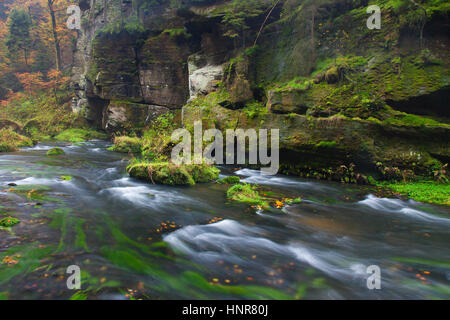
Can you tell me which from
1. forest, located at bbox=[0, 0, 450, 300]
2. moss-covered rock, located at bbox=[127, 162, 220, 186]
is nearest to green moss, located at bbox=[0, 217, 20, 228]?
forest, located at bbox=[0, 0, 450, 300]

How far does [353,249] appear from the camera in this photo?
14.1ft

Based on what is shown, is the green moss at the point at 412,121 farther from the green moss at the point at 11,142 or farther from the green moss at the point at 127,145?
the green moss at the point at 11,142

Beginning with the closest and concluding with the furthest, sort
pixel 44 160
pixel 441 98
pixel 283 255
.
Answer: pixel 283 255 < pixel 441 98 < pixel 44 160

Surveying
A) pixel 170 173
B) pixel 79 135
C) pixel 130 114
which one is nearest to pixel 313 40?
pixel 170 173

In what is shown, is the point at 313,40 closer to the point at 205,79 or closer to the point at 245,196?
the point at 205,79

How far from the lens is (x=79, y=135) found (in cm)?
2184

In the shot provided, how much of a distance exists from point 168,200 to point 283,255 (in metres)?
3.63

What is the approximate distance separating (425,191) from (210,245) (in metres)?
6.85

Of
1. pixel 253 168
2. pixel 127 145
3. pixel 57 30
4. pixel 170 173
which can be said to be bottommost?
pixel 253 168

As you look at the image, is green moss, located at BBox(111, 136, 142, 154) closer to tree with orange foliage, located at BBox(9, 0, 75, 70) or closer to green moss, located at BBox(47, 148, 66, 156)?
green moss, located at BBox(47, 148, 66, 156)

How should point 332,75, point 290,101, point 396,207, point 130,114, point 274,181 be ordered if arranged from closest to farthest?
point 396,207, point 274,181, point 332,75, point 290,101, point 130,114
